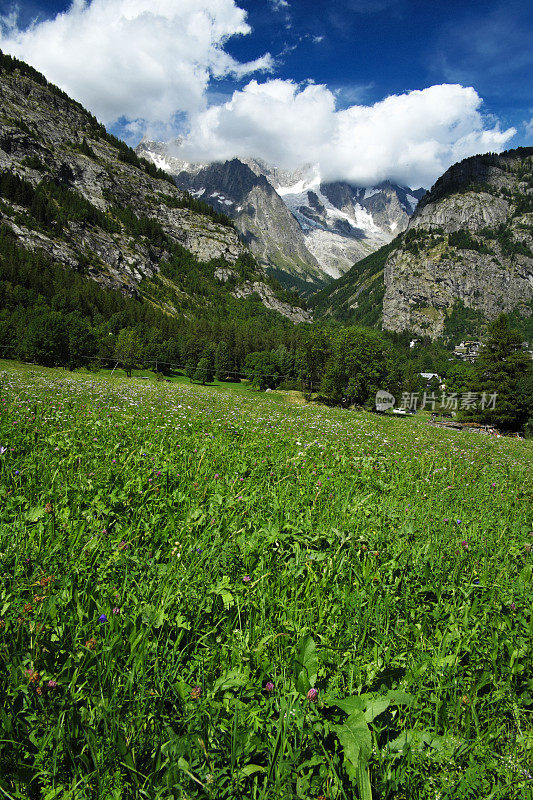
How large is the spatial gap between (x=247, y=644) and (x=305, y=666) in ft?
1.25

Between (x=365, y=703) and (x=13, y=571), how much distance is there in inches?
96.3

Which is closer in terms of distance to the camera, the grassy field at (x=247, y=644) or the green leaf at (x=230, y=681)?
the grassy field at (x=247, y=644)

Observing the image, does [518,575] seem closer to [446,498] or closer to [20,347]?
[446,498]

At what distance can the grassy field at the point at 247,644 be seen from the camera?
1478 mm

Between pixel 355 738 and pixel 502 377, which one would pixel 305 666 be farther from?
pixel 502 377

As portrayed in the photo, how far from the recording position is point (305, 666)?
1.99 metres

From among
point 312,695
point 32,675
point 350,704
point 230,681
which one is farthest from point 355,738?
point 32,675

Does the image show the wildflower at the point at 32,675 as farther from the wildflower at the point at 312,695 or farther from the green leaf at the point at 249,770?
the wildflower at the point at 312,695

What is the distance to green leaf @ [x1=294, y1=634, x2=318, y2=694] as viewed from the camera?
6.10 ft

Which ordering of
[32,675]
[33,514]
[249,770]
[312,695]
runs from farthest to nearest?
1. [33,514]
2. [312,695]
3. [32,675]
4. [249,770]

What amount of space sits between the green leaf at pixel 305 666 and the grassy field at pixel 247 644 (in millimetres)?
10

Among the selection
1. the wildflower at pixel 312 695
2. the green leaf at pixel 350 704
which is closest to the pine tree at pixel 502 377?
the green leaf at pixel 350 704

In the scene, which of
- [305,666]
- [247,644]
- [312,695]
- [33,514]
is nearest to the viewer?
[312,695]

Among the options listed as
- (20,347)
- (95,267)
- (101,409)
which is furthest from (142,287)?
(101,409)
